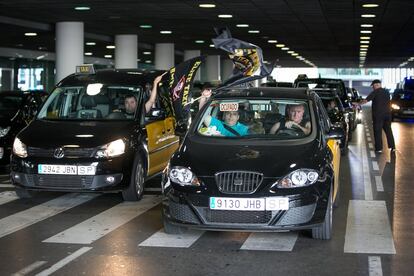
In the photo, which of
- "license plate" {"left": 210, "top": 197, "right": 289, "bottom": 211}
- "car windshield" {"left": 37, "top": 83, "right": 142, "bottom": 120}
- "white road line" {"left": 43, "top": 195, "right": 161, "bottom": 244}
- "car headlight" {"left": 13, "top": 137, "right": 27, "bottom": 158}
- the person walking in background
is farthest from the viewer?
the person walking in background

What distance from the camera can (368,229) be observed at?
324 inches

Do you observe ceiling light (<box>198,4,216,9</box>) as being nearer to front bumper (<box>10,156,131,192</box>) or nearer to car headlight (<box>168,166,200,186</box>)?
front bumper (<box>10,156,131,192</box>)

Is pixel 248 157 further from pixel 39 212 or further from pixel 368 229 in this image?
pixel 39 212

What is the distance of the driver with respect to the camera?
328 inches

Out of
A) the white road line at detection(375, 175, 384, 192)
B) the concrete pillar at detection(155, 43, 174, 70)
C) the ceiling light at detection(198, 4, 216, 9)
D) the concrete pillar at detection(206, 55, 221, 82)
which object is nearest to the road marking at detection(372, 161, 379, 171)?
the white road line at detection(375, 175, 384, 192)

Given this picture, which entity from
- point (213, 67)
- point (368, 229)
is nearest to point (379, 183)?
point (368, 229)

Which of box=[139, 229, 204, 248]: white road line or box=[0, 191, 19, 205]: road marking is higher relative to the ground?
box=[0, 191, 19, 205]: road marking

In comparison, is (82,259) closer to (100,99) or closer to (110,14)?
(100,99)

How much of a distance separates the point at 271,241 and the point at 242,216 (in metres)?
0.72

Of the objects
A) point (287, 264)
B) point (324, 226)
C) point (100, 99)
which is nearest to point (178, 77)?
point (100, 99)

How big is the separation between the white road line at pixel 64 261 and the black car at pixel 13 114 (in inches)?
274

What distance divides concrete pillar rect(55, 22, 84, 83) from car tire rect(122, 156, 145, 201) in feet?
49.6

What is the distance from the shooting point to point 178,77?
1176 cm

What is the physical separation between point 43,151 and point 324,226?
154 inches
